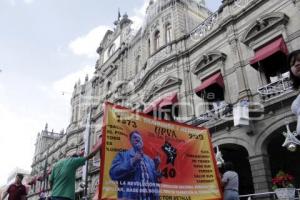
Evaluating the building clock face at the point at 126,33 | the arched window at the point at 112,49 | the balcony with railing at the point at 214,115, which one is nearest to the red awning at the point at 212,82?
the balcony with railing at the point at 214,115

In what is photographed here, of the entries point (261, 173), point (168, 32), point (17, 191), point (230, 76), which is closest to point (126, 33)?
point (168, 32)

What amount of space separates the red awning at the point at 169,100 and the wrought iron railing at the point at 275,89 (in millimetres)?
4924

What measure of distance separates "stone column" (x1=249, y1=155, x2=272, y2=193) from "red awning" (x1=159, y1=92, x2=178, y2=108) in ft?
18.4

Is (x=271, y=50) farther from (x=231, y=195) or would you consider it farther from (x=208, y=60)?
(x=231, y=195)

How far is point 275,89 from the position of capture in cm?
1177

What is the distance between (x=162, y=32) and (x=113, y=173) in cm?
1569

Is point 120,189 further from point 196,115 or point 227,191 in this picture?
point 196,115

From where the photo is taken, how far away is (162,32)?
765 inches

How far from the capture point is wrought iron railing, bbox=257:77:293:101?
11469mm

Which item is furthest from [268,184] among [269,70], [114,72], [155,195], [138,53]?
[114,72]

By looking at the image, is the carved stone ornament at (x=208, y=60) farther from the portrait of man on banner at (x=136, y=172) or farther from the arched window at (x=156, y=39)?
the portrait of man on banner at (x=136, y=172)

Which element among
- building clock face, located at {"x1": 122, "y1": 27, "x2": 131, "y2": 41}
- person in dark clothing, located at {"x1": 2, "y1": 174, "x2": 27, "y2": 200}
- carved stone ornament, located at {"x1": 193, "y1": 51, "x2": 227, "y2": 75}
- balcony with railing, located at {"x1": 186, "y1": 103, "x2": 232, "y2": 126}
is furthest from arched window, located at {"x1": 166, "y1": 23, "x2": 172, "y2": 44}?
person in dark clothing, located at {"x1": 2, "y1": 174, "x2": 27, "y2": 200}

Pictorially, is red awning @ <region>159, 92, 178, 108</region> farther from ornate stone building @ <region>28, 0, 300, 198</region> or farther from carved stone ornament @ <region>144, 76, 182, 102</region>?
carved stone ornament @ <region>144, 76, 182, 102</region>

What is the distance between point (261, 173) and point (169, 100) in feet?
20.7
